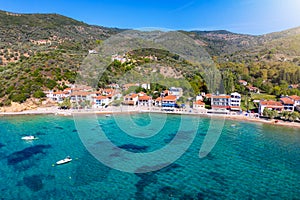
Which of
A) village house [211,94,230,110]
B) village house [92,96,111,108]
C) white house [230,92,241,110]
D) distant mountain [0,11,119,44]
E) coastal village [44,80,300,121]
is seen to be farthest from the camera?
distant mountain [0,11,119,44]

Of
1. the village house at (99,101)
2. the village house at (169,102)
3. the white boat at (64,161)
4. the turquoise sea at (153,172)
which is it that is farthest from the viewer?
the village house at (99,101)

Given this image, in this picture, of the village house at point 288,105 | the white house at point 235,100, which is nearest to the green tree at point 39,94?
the white house at point 235,100

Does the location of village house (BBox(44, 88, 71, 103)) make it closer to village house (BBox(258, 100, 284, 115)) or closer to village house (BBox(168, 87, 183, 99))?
→ village house (BBox(168, 87, 183, 99))

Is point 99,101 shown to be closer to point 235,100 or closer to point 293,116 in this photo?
point 235,100

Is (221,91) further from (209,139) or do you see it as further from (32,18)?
(32,18)

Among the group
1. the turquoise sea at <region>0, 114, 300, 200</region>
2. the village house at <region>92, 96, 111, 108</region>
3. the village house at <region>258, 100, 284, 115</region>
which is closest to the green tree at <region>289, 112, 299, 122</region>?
the village house at <region>258, 100, 284, 115</region>

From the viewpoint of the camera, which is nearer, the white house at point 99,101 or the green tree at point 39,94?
the white house at point 99,101

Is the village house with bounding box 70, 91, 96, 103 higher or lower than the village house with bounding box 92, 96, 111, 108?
higher

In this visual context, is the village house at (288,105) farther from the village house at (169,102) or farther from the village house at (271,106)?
the village house at (169,102)

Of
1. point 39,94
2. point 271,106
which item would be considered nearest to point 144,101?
point 39,94

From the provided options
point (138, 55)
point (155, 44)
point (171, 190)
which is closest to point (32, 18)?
point (138, 55)
